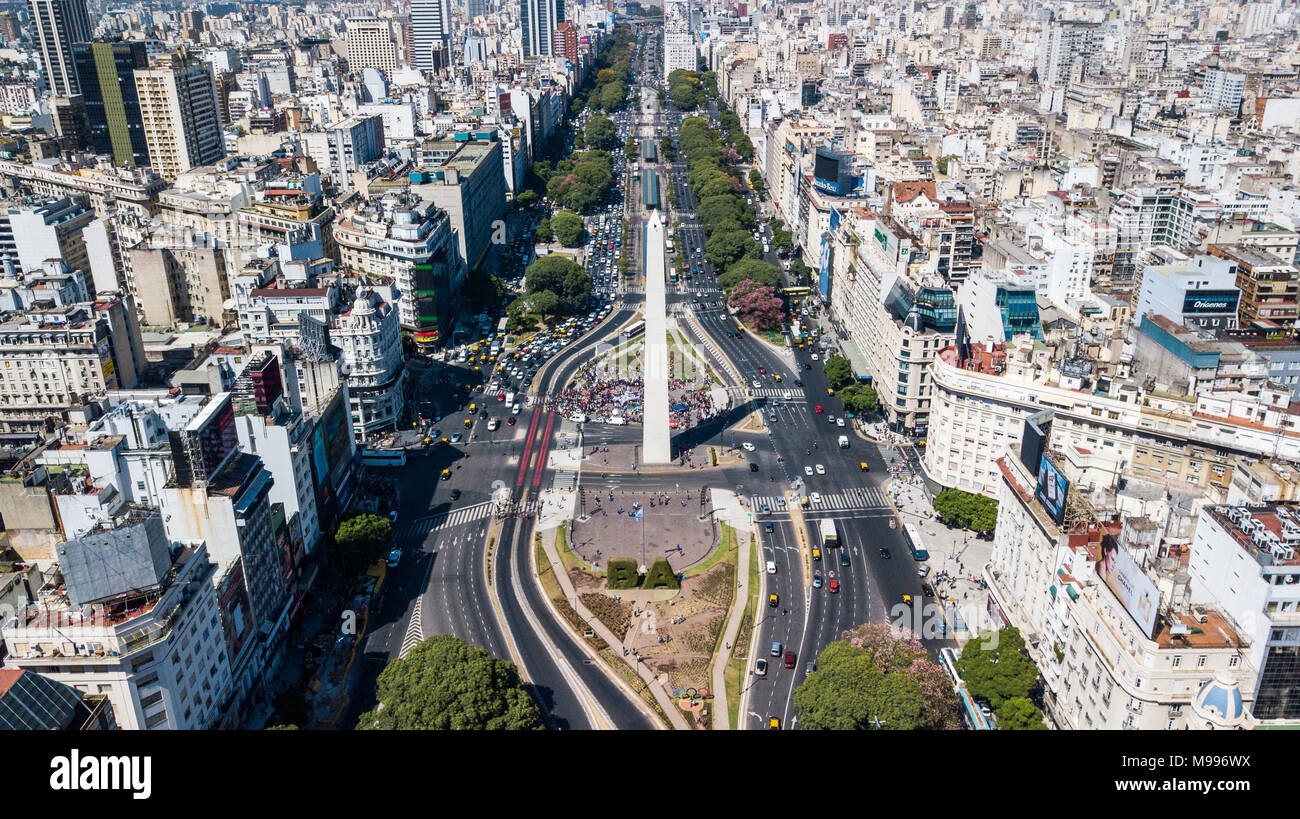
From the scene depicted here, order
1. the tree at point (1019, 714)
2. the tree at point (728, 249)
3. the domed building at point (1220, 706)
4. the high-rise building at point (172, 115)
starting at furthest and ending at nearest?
the high-rise building at point (172, 115) → the tree at point (728, 249) → the tree at point (1019, 714) → the domed building at point (1220, 706)

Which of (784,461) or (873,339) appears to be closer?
(784,461)

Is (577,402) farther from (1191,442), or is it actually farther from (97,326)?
(1191,442)

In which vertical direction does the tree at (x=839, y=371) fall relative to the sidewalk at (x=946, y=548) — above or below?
above

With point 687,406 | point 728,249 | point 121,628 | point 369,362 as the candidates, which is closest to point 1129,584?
point 121,628

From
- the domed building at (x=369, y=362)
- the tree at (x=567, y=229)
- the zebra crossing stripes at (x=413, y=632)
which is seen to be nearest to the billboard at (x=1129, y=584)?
the zebra crossing stripes at (x=413, y=632)

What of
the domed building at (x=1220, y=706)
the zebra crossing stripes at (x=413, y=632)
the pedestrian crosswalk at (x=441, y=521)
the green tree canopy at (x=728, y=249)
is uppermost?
the domed building at (x=1220, y=706)

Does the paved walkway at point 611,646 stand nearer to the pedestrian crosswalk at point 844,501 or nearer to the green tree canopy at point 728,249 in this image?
the pedestrian crosswalk at point 844,501

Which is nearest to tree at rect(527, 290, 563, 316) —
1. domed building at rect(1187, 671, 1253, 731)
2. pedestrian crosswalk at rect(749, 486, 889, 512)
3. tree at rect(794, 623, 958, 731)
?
pedestrian crosswalk at rect(749, 486, 889, 512)

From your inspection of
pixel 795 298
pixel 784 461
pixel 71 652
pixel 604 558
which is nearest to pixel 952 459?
pixel 784 461
